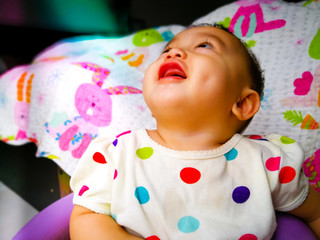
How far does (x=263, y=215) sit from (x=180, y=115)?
0.72ft

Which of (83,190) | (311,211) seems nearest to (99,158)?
(83,190)

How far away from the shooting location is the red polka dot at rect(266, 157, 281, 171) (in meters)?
0.53

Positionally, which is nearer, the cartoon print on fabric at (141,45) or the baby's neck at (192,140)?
the baby's neck at (192,140)

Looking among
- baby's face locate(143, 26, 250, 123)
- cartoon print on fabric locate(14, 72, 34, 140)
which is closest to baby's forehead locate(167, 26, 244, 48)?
baby's face locate(143, 26, 250, 123)

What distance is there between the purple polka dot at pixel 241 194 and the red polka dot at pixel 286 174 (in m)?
0.07

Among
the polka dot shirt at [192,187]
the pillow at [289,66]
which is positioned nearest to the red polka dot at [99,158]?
the polka dot shirt at [192,187]

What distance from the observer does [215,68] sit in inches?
20.4

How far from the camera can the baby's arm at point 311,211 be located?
0.55m

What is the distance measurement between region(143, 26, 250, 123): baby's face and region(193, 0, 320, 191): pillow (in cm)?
29

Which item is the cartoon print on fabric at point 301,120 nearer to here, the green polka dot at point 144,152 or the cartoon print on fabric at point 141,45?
the green polka dot at point 144,152

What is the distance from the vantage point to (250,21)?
3.31ft

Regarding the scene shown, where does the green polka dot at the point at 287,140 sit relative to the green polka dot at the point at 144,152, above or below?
below

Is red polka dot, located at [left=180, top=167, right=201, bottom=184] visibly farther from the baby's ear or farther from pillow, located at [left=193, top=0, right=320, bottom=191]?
pillow, located at [left=193, top=0, right=320, bottom=191]

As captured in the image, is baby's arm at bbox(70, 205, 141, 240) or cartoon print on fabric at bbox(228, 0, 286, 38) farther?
cartoon print on fabric at bbox(228, 0, 286, 38)
